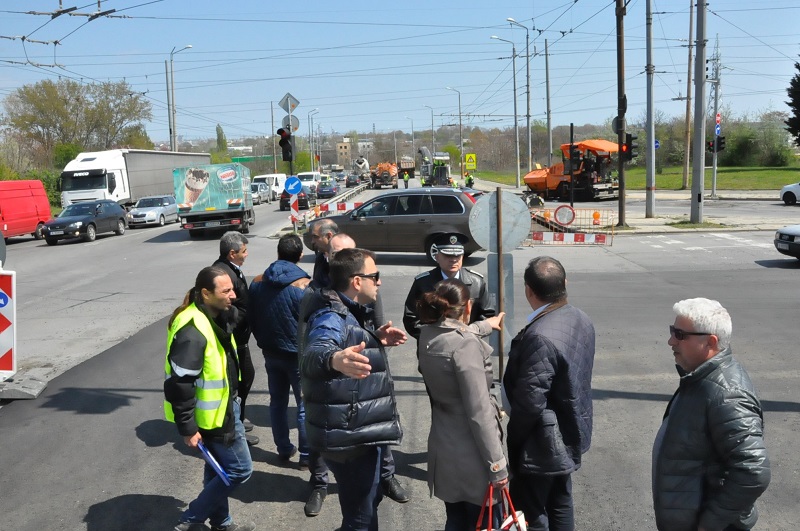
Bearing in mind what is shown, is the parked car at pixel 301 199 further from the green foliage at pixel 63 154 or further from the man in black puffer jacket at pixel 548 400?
the man in black puffer jacket at pixel 548 400

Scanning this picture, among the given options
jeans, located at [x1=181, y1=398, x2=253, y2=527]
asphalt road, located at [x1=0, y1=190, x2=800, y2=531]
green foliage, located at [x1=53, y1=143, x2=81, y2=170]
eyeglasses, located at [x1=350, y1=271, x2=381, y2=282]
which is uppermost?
green foliage, located at [x1=53, y1=143, x2=81, y2=170]

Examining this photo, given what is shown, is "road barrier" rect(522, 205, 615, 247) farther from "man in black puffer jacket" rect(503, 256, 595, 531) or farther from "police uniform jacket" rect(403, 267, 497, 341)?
"man in black puffer jacket" rect(503, 256, 595, 531)

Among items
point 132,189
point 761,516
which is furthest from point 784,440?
point 132,189

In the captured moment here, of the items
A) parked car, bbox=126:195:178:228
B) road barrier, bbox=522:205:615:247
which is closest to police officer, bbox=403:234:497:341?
road barrier, bbox=522:205:615:247

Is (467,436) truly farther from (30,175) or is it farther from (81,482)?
(30,175)

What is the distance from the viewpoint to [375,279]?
3.76 meters

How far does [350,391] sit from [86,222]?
2553 cm

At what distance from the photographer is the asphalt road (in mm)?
4953

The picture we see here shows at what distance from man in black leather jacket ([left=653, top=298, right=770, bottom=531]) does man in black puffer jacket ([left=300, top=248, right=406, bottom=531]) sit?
1.30m

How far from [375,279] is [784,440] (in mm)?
4071

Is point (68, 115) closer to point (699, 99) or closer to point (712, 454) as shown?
point (699, 99)

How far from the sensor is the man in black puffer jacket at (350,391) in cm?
347

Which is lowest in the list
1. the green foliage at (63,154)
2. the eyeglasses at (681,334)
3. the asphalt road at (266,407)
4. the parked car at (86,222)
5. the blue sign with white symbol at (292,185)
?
the asphalt road at (266,407)

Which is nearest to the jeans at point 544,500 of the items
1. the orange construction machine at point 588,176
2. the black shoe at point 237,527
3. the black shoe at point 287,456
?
the black shoe at point 237,527
